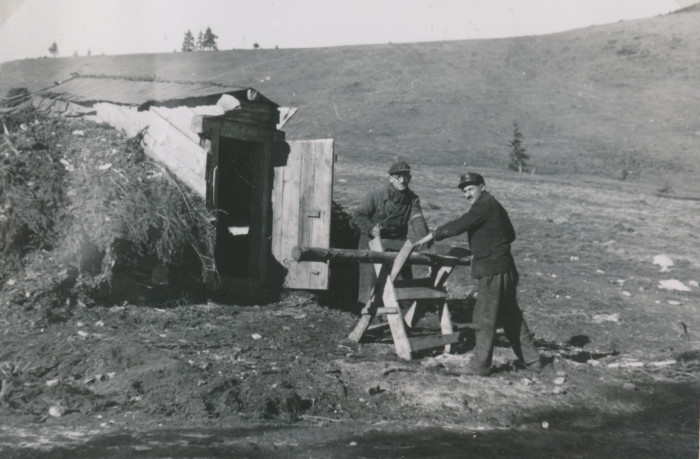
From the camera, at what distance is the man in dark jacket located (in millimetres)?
6164

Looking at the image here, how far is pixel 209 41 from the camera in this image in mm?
55656

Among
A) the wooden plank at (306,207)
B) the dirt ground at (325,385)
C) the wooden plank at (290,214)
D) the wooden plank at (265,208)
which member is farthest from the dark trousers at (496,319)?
the wooden plank at (265,208)

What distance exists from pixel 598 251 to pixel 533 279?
2.98 metres


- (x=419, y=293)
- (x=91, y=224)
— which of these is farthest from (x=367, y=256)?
(x=91, y=224)

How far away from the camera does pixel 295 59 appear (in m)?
Result: 49.8

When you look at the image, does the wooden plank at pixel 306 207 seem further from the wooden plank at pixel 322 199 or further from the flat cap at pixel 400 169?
the flat cap at pixel 400 169

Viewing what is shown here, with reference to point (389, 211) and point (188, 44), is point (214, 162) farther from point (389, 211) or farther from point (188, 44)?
point (188, 44)

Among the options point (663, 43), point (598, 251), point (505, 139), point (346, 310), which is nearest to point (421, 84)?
point (505, 139)

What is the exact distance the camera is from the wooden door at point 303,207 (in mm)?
8438

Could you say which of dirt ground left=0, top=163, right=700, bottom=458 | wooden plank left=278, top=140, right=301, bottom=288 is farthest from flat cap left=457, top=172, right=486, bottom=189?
wooden plank left=278, top=140, right=301, bottom=288

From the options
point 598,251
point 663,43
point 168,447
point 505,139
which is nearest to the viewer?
point 168,447

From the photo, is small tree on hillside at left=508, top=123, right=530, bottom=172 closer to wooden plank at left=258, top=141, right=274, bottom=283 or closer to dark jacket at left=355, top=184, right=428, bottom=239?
wooden plank at left=258, top=141, right=274, bottom=283

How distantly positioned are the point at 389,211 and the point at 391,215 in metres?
0.06

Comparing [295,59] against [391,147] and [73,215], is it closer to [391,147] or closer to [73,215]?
[391,147]
